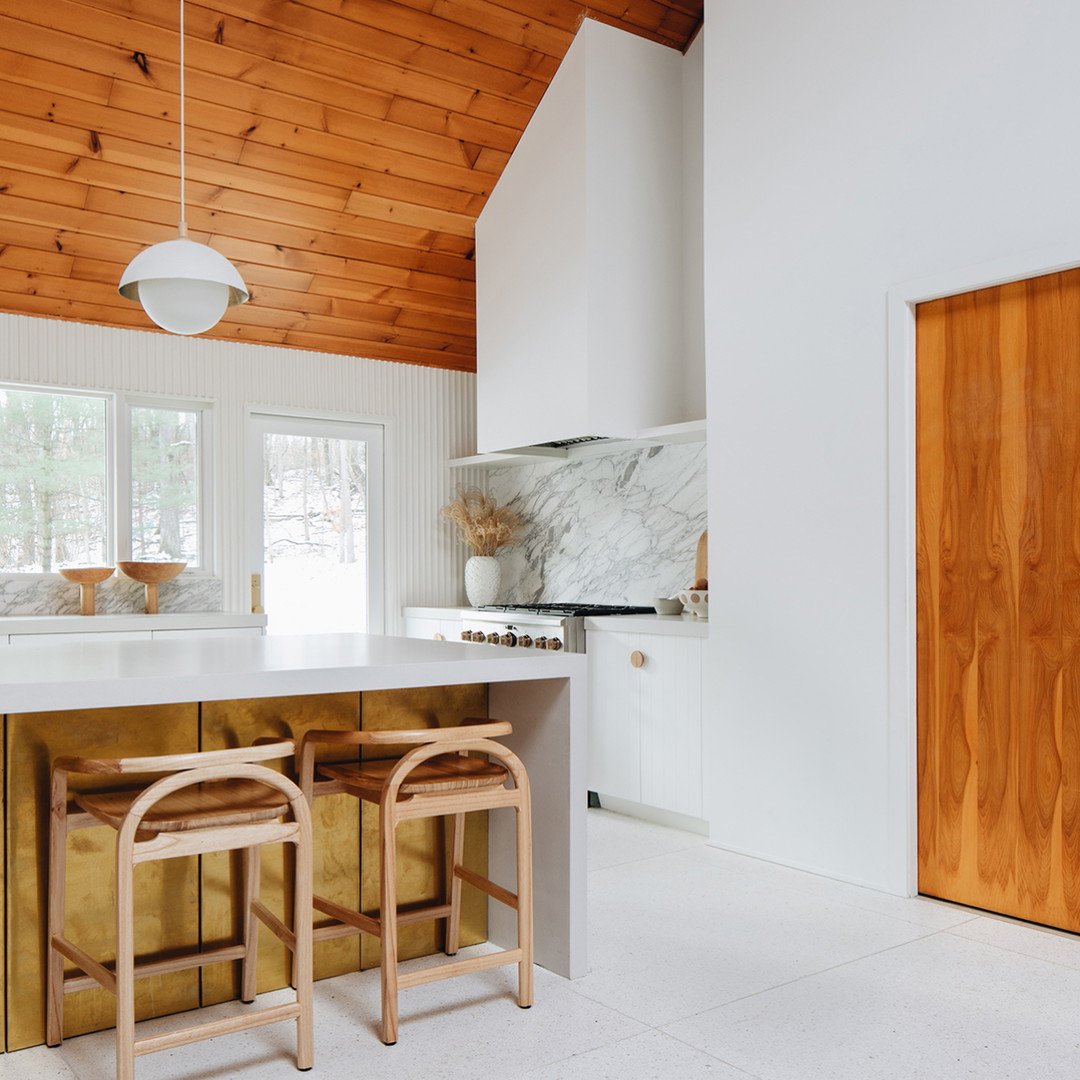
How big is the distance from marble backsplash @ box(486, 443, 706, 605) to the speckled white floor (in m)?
2.00

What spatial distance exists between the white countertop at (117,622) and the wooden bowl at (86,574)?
0.52ft

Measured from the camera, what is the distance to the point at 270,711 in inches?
98.7

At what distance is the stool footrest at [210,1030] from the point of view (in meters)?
1.89

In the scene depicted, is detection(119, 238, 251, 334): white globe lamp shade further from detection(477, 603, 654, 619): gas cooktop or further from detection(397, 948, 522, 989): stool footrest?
detection(477, 603, 654, 619): gas cooktop

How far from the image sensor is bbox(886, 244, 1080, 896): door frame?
316cm

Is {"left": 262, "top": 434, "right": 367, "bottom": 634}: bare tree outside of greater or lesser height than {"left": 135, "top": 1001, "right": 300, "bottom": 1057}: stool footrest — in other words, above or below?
above

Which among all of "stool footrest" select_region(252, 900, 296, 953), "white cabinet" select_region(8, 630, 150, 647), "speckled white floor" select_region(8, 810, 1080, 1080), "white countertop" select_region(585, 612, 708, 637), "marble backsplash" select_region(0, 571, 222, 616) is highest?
"marble backsplash" select_region(0, 571, 222, 616)

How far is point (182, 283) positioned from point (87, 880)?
1497 mm

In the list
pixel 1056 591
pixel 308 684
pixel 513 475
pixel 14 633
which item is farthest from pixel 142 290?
pixel 513 475

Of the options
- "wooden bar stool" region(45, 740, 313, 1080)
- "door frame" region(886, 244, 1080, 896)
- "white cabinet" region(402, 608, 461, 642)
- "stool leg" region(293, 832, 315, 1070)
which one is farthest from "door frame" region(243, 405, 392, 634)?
"stool leg" region(293, 832, 315, 1070)

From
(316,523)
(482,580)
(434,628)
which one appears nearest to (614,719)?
(434,628)

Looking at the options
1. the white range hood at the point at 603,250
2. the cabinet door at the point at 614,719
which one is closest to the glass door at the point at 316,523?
the white range hood at the point at 603,250

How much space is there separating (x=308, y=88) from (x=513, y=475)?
2.44 m

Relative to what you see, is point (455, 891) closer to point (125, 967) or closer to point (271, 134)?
point (125, 967)
